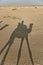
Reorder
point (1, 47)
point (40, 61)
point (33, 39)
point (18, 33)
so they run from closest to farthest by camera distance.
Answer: point (18, 33)
point (40, 61)
point (1, 47)
point (33, 39)

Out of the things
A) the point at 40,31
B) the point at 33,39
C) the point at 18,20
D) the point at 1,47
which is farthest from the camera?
→ the point at 18,20

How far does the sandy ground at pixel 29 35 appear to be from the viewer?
17.1 feet

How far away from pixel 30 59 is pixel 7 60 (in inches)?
17.9

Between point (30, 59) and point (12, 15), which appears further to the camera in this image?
point (12, 15)

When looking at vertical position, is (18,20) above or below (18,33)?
below

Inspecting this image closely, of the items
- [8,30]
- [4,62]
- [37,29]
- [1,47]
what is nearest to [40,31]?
[37,29]

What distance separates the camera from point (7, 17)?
26.2ft

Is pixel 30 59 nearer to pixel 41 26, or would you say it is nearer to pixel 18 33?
pixel 18 33

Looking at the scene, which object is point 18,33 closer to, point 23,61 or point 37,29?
point 23,61

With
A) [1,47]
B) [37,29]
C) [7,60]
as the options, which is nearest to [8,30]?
[37,29]

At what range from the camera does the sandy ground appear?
523cm

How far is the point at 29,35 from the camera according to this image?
6.43 metres

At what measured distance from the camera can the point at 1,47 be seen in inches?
223

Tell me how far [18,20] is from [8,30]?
95 cm
